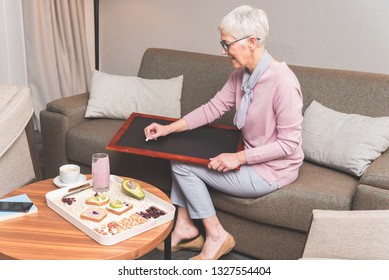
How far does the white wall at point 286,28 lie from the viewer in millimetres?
2693

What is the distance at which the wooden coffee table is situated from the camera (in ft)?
4.52

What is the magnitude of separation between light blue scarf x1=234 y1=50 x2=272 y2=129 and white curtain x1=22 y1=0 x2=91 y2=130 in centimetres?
198

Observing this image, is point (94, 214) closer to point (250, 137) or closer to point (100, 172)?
point (100, 172)

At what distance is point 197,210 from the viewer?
6.55ft

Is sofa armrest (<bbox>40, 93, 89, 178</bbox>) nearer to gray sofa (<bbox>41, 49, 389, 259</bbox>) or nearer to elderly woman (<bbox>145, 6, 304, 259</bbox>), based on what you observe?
gray sofa (<bbox>41, 49, 389, 259</bbox>)

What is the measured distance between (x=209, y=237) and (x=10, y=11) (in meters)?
2.32

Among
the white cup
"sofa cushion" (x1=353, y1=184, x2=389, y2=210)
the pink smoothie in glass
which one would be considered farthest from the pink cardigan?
the white cup

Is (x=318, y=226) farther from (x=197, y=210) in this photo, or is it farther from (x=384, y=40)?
(x=384, y=40)

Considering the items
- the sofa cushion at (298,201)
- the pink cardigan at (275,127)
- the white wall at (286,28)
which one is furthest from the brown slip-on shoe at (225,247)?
the white wall at (286,28)

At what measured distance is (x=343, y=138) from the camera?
208 cm

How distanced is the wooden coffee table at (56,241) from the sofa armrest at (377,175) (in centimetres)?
85

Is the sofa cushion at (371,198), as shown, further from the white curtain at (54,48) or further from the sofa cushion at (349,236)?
the white curtain at (54,48)

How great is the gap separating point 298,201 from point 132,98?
118 centimetres

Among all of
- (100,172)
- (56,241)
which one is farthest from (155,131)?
(56,241)
